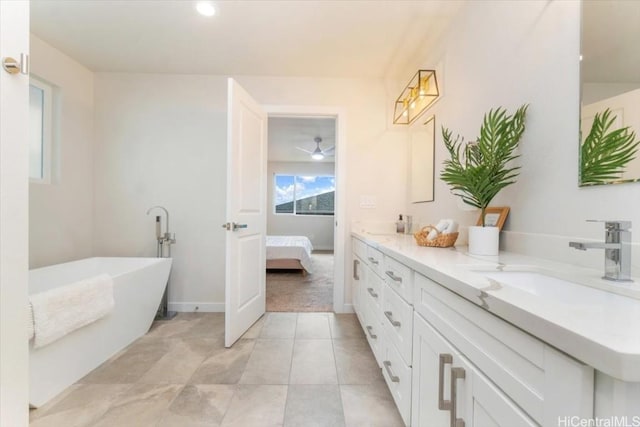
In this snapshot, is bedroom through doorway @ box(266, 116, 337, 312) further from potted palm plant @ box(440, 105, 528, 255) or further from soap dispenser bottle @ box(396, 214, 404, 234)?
potted palm plant @ box(440, 105, 528, 255)

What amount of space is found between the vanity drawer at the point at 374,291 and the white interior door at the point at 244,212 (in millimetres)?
1051

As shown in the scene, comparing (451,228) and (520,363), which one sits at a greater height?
(451,228)

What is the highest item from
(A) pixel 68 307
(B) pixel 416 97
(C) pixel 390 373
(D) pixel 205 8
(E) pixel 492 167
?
(D) pixel 205 8

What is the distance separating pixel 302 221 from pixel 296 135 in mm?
2805

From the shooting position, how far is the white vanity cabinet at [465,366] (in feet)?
1.52

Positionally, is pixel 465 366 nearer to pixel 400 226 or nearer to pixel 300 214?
pixel 400 226

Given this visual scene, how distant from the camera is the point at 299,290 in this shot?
11.7 ft

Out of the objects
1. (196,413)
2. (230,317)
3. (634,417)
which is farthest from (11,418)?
(634,417)

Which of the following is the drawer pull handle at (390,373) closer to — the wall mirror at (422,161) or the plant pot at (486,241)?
the plant pot at (486,241)

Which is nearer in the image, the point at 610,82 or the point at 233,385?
the point at 610,82

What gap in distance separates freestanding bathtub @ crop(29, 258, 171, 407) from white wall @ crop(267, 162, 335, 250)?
4.68 m

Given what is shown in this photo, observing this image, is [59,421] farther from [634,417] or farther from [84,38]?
[84,38]

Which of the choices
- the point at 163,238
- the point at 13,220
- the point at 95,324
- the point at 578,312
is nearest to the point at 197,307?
the point at 163,238

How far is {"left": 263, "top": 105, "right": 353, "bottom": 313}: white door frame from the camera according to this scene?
2.77 m
